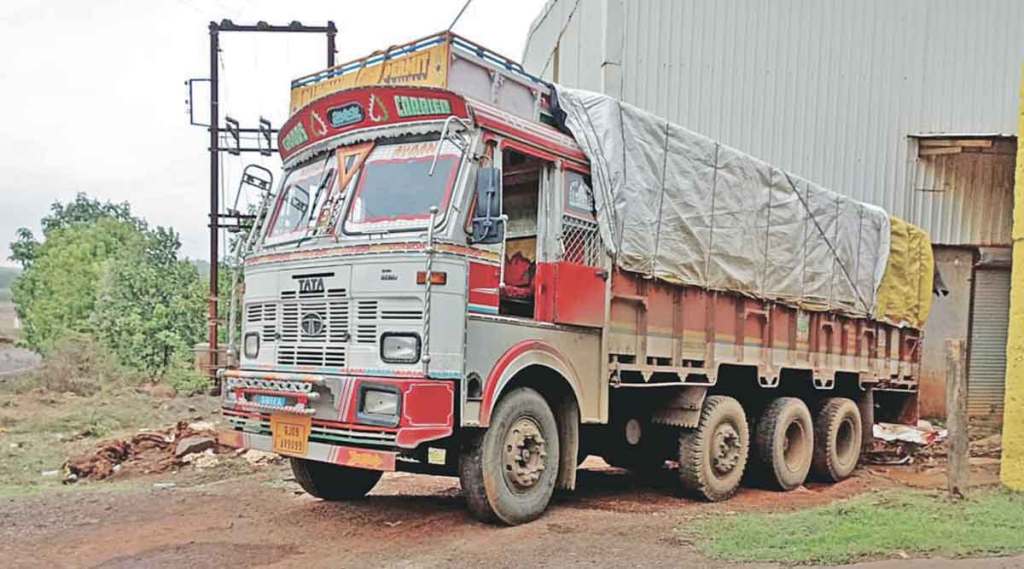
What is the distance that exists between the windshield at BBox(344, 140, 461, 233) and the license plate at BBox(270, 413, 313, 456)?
1.41m

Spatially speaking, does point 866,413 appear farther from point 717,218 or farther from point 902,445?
point 717,218

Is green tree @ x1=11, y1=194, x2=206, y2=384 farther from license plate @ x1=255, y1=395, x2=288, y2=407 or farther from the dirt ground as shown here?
license plate @ x1=255, y1=395, x2=288, y2=407

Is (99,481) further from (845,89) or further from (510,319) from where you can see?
(845,89)

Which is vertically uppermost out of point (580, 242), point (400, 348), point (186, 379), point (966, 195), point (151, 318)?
point (966, 195)

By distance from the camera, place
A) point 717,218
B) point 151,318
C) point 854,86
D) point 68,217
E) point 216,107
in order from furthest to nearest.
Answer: point 68,217 < point 151,318 < point 216,107 < point 854,86 < point 717,218

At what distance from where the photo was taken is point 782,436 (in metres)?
9.65

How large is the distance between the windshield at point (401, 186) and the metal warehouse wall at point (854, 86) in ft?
33.6

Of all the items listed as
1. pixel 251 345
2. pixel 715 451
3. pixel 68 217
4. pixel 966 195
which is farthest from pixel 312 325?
pixel 68 217

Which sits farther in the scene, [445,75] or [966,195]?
[966,195]

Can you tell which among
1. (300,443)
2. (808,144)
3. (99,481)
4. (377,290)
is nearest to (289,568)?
(300,443)

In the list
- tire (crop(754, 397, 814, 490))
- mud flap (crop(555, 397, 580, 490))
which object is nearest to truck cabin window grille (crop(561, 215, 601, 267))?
mud flap (crop(555, 397, 580, 490))

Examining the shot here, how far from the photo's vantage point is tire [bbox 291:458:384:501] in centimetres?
775

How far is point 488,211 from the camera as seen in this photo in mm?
6137

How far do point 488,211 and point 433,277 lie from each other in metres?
0.61
